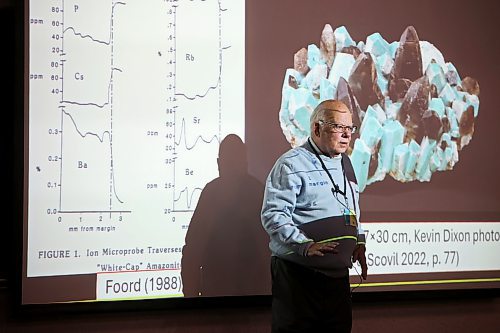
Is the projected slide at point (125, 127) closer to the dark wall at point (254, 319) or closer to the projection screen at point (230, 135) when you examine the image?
the projection screen at point (230, 135)

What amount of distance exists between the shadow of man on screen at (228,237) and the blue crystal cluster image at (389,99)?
1.03 feet

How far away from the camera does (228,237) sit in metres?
3.08

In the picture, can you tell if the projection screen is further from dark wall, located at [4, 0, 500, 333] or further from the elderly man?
the elderly man

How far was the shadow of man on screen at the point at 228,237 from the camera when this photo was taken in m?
3.03

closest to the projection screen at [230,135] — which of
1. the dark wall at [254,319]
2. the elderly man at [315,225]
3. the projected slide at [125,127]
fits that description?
the projected slide at [125,127]

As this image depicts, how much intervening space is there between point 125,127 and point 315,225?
928 mm

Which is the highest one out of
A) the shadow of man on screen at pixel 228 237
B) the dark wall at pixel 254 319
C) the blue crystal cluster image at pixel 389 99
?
the blue crystal cluster image at pixel 389 99

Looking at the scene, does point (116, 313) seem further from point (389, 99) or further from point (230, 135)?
point (389, 99)

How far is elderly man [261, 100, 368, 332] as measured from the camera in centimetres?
262

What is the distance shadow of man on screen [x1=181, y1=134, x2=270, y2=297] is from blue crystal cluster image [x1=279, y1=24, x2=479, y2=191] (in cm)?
31

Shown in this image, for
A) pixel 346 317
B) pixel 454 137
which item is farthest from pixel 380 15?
pixel 346 317

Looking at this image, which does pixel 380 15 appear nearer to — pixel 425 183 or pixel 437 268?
pixel 425 183

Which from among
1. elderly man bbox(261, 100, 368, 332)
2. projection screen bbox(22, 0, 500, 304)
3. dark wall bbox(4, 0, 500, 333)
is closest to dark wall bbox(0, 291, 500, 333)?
dark wall bbox(4, 0, 500, 333)

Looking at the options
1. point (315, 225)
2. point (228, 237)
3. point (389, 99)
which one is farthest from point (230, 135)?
point (389, 99)
